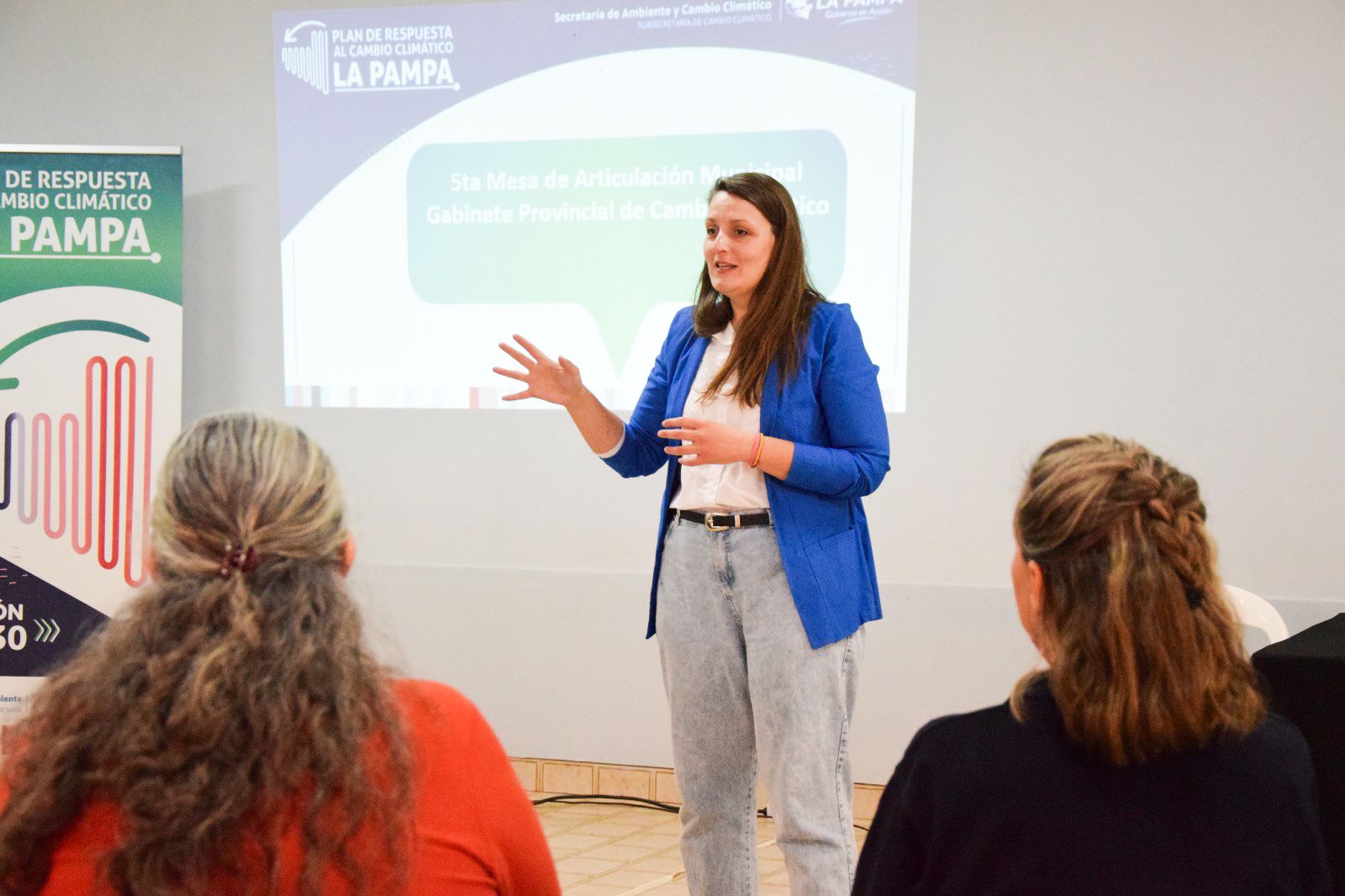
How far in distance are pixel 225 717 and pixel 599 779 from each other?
9.00ft

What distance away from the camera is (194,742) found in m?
0.83

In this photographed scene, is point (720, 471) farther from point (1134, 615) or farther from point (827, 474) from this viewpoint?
point (1134, 615)

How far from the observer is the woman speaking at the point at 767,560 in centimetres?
188

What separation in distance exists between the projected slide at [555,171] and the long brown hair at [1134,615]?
2173 mm

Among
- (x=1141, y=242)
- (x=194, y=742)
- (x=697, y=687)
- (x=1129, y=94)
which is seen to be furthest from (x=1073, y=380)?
(x=194, y=742)

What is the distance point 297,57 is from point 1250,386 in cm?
290

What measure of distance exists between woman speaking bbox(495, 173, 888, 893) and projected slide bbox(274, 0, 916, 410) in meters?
1.24

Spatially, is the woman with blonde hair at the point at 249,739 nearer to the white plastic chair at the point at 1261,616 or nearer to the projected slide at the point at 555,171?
the white plastic chair at the point at 1261,616

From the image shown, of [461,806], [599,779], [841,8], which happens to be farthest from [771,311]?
[599,779]

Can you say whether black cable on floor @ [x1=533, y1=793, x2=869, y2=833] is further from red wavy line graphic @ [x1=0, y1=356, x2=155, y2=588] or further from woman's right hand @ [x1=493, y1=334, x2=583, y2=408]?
woman's right hand @ [x1=493, y1=334, x2=583, y2=408]

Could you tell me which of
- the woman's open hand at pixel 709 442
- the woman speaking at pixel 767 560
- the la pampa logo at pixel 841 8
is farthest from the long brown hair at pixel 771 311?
the la pampa logo at pixel 841 8

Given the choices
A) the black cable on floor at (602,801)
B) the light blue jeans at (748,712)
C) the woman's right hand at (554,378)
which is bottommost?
the black cable on floor at (602,801)

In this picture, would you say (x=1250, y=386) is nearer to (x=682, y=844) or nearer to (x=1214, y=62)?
(x=1214, y=62)

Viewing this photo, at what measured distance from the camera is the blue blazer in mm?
1877
